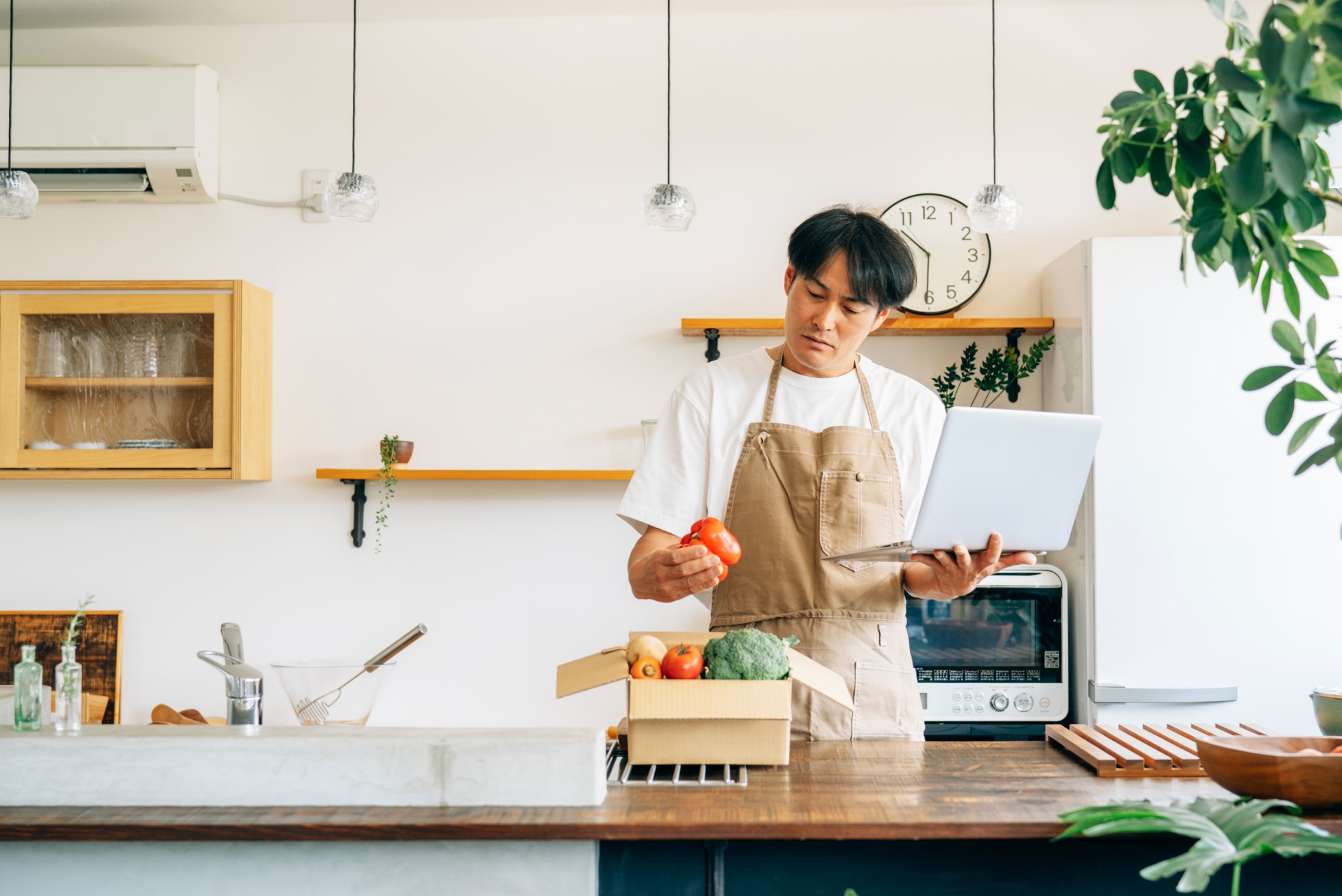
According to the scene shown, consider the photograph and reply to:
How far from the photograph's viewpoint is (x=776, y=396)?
6.22 ft

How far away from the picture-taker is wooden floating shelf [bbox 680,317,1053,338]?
2.83 m

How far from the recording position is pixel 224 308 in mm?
2863

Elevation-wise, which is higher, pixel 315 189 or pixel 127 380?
pixel 315 189

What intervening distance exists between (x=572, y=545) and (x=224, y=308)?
1246 mm

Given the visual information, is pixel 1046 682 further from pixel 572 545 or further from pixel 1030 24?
pixel 1030 24

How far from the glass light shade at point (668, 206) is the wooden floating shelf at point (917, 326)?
17.5 inches

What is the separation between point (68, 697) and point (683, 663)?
81 centimetres

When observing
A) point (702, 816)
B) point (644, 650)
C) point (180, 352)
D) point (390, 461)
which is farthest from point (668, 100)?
point (702, 816)

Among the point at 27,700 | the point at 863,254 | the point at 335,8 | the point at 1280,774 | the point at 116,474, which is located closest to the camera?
the point at 1280,774

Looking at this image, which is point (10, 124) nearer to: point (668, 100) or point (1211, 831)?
point (668, 100)

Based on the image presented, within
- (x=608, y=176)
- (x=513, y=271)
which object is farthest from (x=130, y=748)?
(x=608, y=176)

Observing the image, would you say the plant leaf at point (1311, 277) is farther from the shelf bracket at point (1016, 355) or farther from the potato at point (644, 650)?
the shelf bracket at point (1016, 355)

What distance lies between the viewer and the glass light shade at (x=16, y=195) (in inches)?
95.5

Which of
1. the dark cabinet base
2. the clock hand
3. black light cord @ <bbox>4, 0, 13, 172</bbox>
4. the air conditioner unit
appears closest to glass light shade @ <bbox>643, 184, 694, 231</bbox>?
the clock hand
